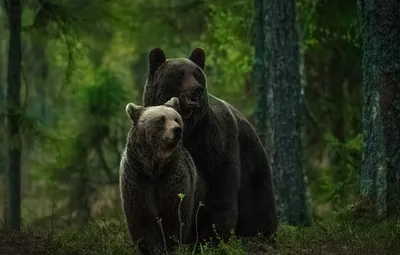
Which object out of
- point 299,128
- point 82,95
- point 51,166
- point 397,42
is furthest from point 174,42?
point 397,42

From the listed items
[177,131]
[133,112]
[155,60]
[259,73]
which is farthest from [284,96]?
[177,131]

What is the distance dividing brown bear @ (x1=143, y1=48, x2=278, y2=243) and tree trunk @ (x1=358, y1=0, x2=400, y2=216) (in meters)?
1.92

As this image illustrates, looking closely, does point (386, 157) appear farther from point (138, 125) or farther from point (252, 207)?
point (138, 125)

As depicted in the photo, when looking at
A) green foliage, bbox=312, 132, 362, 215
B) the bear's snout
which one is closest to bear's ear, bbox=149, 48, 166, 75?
the bear's snout

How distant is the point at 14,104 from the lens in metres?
13.7

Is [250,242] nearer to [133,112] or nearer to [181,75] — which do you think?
[181,75]

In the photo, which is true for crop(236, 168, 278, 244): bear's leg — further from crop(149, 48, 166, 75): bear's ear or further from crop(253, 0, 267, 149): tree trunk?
crop(253, 0, 267, 149): tree trunk

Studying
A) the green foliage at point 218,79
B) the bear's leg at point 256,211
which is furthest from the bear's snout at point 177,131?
the green foliage at point 218,79

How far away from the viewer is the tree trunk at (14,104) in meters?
13.8

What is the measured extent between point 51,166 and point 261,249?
11860mm

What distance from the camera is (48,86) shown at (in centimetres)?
3138

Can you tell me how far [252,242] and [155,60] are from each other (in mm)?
2351

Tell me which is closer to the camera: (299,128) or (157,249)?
(157,249)

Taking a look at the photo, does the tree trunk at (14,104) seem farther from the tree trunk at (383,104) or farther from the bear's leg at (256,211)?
the tree trunk at (383,104)
